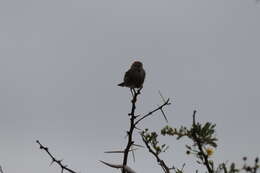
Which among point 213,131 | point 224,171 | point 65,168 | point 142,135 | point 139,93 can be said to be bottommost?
point 224,171

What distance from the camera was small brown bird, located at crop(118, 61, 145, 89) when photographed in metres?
11.1

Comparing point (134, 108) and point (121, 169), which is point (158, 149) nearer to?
point (134, 108)

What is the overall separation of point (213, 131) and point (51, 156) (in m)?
1.49

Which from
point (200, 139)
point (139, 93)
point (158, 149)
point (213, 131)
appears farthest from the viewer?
point (139, 93)

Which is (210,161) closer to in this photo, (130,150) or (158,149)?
(130,150)

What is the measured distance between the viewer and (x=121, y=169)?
11.9 ft

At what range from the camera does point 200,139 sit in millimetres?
3918

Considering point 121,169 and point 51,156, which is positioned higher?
point 51,156

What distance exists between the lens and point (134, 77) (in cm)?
1112

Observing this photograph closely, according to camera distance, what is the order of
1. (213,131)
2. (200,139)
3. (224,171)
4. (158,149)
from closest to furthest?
1. (224,171)
2. (200,139)
3. (213,131)
4. (158,149)

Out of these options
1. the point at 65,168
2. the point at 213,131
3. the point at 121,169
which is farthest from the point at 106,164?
the point at 213,131

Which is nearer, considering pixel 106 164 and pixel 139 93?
pixel 106 164

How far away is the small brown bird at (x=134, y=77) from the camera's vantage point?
11096mm

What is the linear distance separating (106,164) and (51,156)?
0.87 metres
